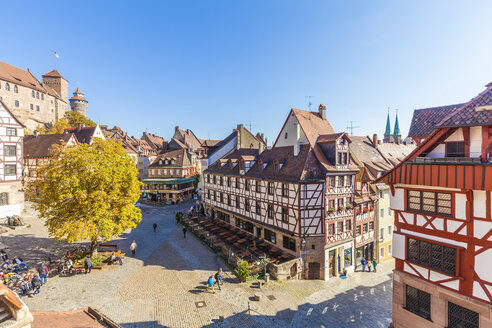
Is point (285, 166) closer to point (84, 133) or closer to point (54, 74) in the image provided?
point (84, 133)

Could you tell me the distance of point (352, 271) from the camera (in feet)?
84.0

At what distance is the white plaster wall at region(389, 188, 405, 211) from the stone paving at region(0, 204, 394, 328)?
379 inches

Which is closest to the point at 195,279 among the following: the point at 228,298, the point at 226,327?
the point at 228,298

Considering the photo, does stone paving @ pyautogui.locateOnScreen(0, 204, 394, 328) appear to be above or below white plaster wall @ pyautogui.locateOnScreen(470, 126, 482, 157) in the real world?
below

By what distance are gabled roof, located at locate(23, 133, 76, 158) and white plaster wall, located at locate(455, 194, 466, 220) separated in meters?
53.3

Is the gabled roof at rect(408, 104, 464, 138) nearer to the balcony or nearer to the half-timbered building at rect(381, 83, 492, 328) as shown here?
the half-timbered building at rect(381, 83, 492, 328)

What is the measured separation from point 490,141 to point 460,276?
5718 millimetres

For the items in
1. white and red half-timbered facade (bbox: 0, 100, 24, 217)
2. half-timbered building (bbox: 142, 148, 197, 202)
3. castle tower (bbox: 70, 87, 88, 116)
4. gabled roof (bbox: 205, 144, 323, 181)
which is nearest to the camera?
gabled roof (bbox: 205, 144, 323, 181)

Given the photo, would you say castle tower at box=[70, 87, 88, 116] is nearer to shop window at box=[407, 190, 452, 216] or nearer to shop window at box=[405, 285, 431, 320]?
shop window at box=[407, 190, 452, 216]

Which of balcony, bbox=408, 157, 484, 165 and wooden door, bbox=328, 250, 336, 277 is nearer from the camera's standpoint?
balcony, bbox=408, 157, 484, 165

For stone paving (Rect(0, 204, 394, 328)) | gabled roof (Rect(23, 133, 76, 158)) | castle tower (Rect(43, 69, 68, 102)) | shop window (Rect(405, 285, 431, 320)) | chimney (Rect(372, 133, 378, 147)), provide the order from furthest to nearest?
1. castle tower (Rect(43, 69, 68, 102))
2. gabled roof (Rect(23, 133, 76, 158))
3. chimney (Rect(372, 133, 378, 147))
4. stone paving (Rect(0, 204, 394, 328))
5. shop window (Rect(405, 285, 431, 320))

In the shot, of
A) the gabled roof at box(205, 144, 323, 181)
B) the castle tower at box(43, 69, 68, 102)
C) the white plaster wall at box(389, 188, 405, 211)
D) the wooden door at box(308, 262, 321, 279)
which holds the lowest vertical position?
the wooden door at box(308, 262, 321, 279)

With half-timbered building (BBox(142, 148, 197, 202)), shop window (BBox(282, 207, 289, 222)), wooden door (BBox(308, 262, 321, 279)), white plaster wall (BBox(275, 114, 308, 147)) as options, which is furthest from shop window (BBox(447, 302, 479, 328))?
half-timbered building (BBox(142, 148, 197, 202))

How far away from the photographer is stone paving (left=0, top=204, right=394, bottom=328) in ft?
50.5
